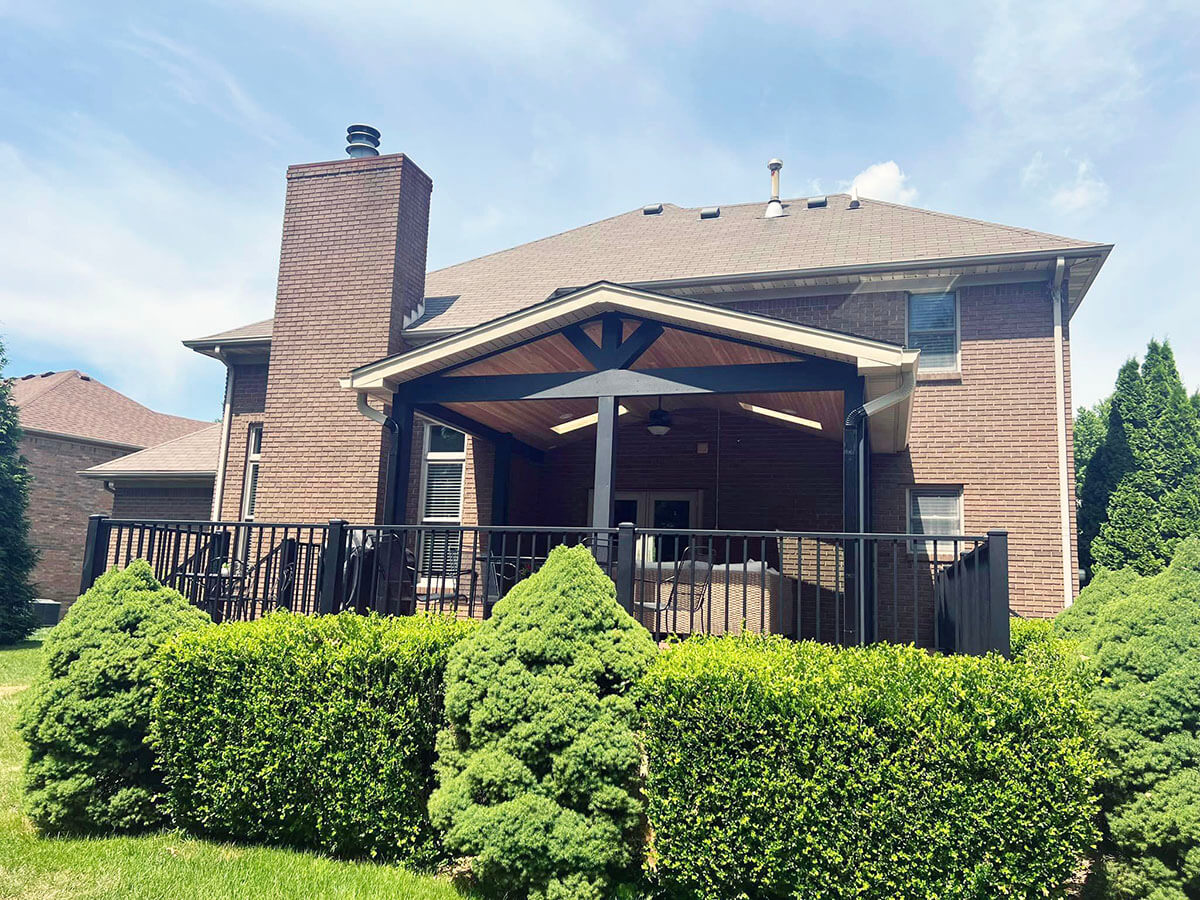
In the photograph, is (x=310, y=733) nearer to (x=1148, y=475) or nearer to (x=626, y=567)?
(x=626, y=567)

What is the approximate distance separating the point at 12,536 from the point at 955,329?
1861 cm

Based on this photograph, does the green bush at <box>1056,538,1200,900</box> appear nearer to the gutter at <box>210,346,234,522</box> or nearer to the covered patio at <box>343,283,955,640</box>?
the covered patio at <box>343,283,955,640</box>

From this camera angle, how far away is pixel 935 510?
10406 mm

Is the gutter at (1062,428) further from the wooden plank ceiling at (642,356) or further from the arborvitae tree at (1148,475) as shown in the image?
the wooden plank ceiling at (642,356)

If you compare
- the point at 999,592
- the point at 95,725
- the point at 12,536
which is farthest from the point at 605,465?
the point at 12,536

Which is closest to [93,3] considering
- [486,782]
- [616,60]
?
[616,60]

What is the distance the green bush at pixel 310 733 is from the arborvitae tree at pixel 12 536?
14.4 meters

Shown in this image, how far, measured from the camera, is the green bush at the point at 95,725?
4711 mm

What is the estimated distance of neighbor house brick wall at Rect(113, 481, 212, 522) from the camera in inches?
589

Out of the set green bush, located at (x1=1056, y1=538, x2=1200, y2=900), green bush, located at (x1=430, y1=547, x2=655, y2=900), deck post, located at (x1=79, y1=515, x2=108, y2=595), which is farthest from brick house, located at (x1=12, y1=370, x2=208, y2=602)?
green bush, located at (x1=1056, y1=538, x2=1200, y2=900)

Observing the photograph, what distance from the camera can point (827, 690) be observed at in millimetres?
3887

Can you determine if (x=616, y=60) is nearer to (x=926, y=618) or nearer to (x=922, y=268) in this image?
(x=922, y=268)

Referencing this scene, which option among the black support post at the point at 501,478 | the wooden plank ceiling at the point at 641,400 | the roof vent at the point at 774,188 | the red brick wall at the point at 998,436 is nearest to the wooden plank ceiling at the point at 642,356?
the wooden plank ceiling at the point at 641,400

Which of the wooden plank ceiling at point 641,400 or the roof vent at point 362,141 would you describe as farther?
the roof vent at point 362,141
